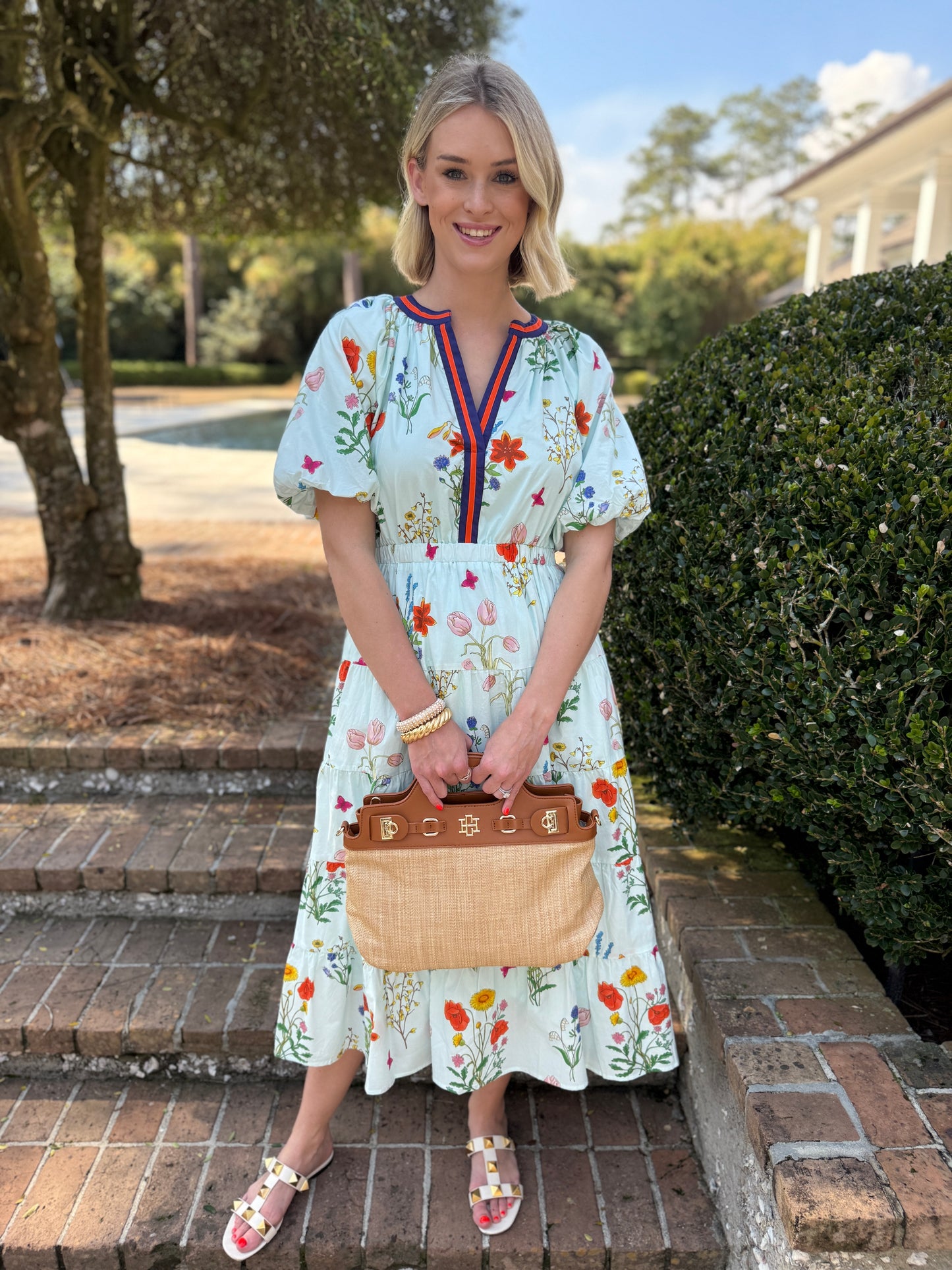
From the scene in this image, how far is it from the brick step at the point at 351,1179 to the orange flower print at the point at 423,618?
1211mm

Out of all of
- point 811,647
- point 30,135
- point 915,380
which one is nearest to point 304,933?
point 811,647

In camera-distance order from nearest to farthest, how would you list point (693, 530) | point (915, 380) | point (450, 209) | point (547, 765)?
point (450, 209)
point (547, 765)
point (915, 380)
point (693, 530)

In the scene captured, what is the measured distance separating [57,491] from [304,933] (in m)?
2.90

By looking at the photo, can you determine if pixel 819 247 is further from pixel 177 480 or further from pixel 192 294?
pixel 192 294

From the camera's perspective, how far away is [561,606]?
1616mm

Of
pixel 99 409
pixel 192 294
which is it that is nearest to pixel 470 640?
pixel 99 409

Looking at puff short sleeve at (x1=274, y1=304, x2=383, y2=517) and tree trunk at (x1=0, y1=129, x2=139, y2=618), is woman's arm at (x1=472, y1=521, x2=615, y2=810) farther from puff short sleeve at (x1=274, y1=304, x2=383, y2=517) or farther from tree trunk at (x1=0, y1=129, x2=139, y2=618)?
tree trunk at (x1=0, y1=129, x2=139, y2=618)

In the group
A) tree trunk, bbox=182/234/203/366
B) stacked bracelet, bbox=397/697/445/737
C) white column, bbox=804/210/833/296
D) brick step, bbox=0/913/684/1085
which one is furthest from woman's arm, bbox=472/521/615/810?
tree trunk, bbox=182/234/203/366

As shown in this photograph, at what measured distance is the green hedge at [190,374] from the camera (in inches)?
1048

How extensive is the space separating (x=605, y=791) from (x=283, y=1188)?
1050 mm

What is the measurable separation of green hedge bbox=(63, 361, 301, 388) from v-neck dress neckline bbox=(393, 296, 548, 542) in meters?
26.7

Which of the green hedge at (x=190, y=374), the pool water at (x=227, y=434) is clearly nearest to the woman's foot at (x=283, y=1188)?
the pool water at (x=227, y=434)

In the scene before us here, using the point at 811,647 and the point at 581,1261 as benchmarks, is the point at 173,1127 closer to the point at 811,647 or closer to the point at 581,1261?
the point at 581,1261

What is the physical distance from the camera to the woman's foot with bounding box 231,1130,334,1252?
5.79 ft
